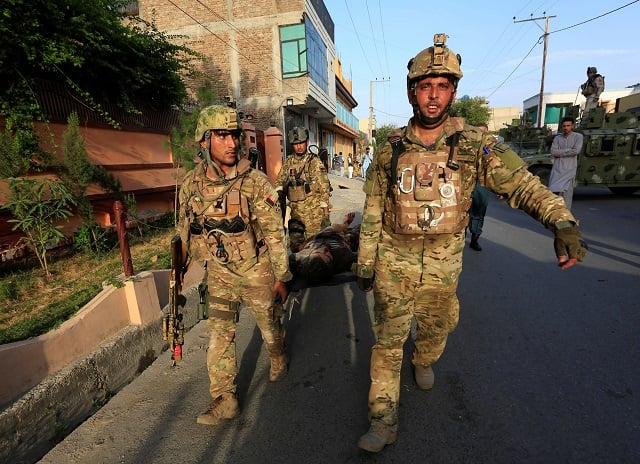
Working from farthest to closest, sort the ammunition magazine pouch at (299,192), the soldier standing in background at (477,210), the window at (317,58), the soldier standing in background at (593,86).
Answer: the window at (317,58)
the soldier standing in background at (593,86)
the soldier standing in background at (477,210)
the ammunition magazine pouch at (299,192)

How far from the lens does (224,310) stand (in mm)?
2248

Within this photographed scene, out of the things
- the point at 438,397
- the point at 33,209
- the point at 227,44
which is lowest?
the point at 438,397

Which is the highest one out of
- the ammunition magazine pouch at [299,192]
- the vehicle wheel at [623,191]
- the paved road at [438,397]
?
the ammunition magazine pouch at [299,192]

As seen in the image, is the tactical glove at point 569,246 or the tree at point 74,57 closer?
the tactical glove at point 569,246

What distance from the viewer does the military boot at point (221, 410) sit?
2.11 m

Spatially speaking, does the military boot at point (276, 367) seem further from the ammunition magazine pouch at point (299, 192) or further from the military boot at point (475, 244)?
the military boot at point (475, 244)

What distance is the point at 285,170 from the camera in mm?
5234

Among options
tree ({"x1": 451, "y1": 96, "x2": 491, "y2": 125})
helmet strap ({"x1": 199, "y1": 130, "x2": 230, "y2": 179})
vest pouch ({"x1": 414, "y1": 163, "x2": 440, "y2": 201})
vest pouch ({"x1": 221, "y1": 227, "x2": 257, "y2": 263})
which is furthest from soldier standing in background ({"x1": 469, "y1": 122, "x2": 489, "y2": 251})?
tree ({"x1": 451, "y1": 96, "x2": 491, "y2": 125})

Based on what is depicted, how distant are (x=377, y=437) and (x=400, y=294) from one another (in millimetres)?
771

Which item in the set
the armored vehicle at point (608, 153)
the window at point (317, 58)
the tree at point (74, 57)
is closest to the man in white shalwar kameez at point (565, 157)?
the armored vehicle at point (608, 153)

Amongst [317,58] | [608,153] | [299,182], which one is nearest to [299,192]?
[299,182]

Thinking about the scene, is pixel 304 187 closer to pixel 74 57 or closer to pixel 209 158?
pixel 209 158

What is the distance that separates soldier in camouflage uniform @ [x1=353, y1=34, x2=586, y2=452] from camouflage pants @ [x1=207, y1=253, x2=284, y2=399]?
2.17ft

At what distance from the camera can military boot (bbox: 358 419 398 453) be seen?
5.90 ft
